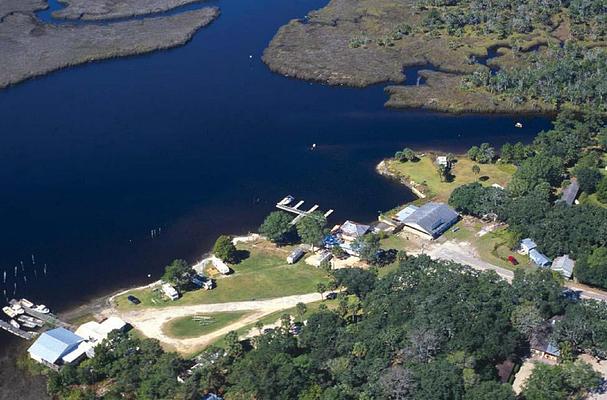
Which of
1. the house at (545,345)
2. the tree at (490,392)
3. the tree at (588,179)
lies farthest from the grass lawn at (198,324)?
the tree at (588,179)

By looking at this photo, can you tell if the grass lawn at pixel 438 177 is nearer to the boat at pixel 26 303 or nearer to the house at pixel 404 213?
the house at pixel 404 213

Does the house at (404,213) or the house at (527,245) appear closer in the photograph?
the house at (527,245)

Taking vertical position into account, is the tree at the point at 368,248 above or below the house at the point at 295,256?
above

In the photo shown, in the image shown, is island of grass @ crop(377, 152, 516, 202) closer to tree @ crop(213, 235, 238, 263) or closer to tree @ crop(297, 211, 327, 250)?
tree @ crop(297, 211, 327, 250)

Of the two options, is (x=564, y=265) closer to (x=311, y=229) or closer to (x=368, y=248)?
(x=368, y=248)

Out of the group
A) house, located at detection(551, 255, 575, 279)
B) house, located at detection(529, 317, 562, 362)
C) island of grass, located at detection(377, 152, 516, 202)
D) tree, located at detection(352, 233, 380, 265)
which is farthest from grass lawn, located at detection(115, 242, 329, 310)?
house, located at detection(551, 255, 575, 279)

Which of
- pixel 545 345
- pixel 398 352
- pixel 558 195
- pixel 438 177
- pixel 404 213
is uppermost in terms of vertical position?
pixel 398 352

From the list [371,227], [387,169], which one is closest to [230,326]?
[371,227]

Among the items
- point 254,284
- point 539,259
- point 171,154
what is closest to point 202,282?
point 254,284
